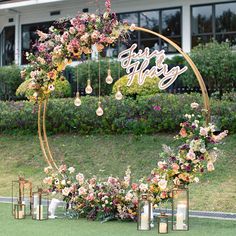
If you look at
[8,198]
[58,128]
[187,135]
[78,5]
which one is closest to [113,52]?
[78,5]

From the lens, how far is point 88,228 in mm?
7664

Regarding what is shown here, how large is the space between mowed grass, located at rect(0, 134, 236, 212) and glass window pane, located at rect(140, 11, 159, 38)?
5.66 meters

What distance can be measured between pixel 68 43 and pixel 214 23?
9884mm

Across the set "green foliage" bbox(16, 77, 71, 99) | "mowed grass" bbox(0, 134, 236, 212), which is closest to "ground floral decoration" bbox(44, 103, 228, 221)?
"mowed grass" bbox(0, 134, 236, 212)

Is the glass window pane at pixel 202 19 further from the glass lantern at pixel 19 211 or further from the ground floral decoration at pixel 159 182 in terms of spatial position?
the glass lantern at pixel 19 211

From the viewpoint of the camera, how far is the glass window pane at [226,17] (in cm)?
1756

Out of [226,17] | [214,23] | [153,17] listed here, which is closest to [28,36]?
[153,17]

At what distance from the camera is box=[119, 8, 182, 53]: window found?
60.8 feet

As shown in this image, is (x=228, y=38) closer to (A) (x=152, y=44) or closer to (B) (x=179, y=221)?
(A) (x=152, y=44)

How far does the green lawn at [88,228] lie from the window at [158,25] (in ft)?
35.8

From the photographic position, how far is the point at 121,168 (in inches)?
500

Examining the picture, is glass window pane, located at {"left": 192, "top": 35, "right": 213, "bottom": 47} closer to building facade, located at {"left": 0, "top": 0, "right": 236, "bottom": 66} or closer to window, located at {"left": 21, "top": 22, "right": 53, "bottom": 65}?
building facade, located at {"left": 0, "top": 0, "right": 236, "bottom": 66}

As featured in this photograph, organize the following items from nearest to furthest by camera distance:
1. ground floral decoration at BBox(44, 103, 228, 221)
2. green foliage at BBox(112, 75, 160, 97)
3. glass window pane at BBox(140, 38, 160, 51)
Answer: ground floral decoration at BBox(44, 103, 228, 221) → green foliage at BBox(112, 75, 160, 97) → glass window pane at BBox(140, 38, 160, 51)

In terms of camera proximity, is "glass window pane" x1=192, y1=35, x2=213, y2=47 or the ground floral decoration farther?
"glass window pane" x1=192, y1=35, x2=213, y2=47
